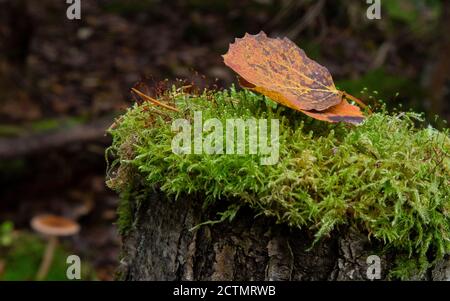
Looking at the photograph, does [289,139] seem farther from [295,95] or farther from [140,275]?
[140,275]

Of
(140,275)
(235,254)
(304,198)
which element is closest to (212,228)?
(235,254)

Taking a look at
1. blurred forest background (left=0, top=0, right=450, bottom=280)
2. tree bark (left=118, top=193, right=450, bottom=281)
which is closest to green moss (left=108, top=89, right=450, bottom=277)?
tree bark (left=118, top=193, right=450, bottom=281)

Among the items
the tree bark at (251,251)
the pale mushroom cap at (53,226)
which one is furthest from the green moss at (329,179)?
the pale mushroom cap at (53,226)

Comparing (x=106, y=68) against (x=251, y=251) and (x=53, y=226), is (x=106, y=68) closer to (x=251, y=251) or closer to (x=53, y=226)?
(x=53, y=226)

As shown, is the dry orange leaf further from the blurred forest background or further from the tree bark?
the blurred forest background

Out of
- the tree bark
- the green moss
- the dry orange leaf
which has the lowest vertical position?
the tree bark

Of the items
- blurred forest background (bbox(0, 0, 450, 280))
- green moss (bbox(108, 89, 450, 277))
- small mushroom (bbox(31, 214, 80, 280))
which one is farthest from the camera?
blurred forest background (bbox(0, 0, 450, 280))

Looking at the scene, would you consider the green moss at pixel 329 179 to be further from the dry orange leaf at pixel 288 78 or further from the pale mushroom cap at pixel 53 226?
the pale mushroom cap at pixel 53 226
